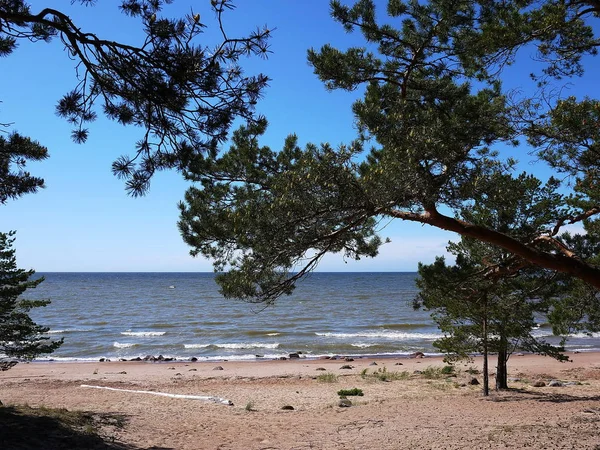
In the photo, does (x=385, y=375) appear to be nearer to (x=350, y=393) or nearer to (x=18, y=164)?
(x=350, y=393)

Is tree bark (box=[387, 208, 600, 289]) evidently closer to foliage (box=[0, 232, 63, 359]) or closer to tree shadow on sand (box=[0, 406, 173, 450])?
tree shadow on sand (box=[0, 406, 173, 450])

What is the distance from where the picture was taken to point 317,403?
40.3ft

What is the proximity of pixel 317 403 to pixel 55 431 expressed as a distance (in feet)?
21.6

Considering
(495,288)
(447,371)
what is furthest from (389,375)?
(495,288)

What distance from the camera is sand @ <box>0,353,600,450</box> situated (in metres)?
7.84

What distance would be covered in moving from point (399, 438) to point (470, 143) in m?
4.49

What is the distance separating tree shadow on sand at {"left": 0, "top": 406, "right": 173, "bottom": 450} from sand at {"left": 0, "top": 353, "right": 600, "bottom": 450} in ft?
0.81

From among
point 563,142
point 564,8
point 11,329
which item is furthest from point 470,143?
point 11,329

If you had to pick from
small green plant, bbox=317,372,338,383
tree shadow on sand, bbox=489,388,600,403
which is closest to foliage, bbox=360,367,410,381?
small green plant, bbox=317,372,338,383

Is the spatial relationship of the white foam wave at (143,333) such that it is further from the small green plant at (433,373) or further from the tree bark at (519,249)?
the tree bark at (519,249)

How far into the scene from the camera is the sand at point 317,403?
7840mm

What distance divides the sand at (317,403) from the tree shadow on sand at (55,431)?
25cm

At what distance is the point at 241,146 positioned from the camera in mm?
7723

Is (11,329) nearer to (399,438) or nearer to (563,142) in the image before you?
(399,438)
